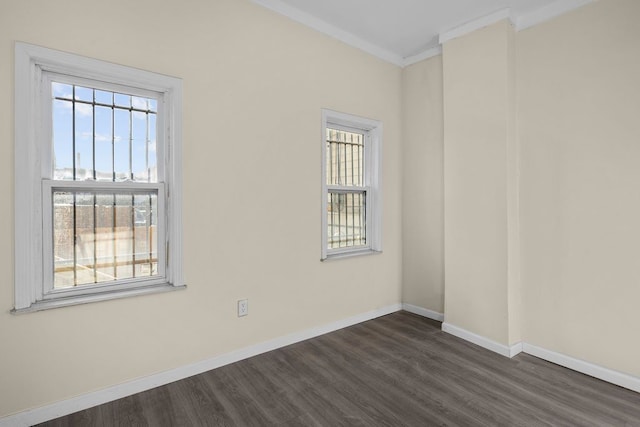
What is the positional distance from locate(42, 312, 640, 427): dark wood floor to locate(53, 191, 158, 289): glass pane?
0.84m

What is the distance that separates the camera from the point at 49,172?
6.73 feet

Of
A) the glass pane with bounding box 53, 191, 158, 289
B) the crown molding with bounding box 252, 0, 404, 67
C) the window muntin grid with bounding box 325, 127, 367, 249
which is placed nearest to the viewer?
the glass pane with bounding box 53, 191, 158, 289

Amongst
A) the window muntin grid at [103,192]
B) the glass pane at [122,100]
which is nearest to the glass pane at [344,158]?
the window muntin grid at [103,192]

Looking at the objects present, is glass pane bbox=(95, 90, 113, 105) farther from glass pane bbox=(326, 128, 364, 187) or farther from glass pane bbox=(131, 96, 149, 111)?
glass pane bbox=(326, 128, 364, 187)

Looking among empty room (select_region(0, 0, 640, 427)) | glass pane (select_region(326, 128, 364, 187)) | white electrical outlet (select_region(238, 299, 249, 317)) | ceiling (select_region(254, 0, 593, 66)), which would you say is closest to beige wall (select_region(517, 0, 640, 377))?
empty room (select_region(0, 0, 640, 427))

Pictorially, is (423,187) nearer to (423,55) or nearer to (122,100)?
(423,55)

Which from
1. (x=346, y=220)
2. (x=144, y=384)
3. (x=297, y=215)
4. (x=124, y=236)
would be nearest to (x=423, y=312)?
(x=346, y=220)

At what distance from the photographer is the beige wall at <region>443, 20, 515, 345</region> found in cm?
293

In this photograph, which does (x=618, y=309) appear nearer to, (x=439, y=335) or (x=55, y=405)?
(x=439, y=335)

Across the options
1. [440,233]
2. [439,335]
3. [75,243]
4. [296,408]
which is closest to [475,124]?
[440,233]

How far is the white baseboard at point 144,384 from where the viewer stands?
6.36 feet

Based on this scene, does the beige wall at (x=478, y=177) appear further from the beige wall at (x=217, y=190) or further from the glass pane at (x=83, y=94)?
the glass pane at (x=83, y=94)

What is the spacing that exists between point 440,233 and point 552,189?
3.78ft

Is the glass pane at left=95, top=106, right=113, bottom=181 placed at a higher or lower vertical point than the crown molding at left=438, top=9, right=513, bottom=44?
lower
